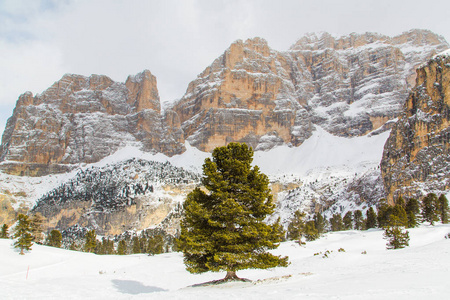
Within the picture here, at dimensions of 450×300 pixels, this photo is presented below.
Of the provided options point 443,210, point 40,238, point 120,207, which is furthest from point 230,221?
point 120,207

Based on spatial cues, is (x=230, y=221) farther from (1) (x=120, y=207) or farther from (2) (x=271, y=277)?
(1) (x=120, y=207)

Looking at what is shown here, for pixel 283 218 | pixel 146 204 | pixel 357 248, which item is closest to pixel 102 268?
pixel 357 248

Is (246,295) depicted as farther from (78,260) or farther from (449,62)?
(449,62)

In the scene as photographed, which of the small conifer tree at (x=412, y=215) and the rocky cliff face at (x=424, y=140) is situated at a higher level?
the rocky cliff face at (x=424, y=140)

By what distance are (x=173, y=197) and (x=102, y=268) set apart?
520 ft

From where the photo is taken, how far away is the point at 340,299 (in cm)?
847

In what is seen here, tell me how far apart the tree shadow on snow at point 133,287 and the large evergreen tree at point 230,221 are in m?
5.68

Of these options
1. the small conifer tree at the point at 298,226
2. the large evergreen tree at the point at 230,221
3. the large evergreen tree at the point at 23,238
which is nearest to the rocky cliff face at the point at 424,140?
the small conifer tree at the point at 298,226

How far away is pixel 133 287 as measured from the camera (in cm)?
2275

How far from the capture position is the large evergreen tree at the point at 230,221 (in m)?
16.5

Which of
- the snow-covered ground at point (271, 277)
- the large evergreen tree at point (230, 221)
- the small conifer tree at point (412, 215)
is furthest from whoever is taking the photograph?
the small conifer tree at point (412, 215)

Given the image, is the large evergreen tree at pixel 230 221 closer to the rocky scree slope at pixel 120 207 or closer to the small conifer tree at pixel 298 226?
the small conifer tree at pixel 298 226

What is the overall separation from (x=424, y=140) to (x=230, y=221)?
110586 mm

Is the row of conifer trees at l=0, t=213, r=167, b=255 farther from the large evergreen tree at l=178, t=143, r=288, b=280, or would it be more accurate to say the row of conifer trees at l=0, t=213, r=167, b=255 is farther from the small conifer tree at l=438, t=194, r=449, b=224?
the small conifer tree at l=438, t=194, r=449, b=224
